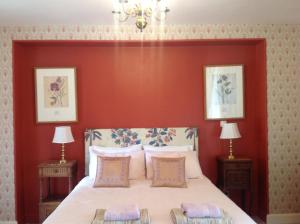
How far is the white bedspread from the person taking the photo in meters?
2.75

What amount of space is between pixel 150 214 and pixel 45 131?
7.86 ft

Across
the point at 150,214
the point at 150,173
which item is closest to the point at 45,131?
the point at 150,173

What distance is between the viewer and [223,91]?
4.70 meters

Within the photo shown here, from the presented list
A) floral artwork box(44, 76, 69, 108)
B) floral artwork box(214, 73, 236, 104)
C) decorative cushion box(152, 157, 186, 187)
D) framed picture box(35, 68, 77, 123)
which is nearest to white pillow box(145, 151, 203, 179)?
decorative cushion box(152, 157, 186, 187)

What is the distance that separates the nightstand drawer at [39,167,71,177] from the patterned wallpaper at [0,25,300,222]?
44 centimetres

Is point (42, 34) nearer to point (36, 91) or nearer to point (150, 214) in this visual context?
point (36, 91)

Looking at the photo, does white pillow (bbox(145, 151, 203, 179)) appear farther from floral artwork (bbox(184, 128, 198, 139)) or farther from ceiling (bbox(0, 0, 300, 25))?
ceiling (bbox(0, 0, 300, 25))

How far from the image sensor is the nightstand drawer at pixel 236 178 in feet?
14.4

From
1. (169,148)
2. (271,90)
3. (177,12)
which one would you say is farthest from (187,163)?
(177,12)

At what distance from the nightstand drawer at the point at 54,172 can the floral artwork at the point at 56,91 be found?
2.91ft

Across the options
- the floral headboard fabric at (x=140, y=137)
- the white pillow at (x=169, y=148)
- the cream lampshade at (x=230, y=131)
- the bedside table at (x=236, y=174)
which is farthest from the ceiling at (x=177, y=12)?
the bedside table at (x=236, y=174)

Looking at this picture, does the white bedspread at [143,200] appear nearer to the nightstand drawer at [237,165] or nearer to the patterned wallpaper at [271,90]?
the nightstand drawer at [237,165]

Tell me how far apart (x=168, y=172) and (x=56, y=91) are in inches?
77.4

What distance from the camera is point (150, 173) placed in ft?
13.3
